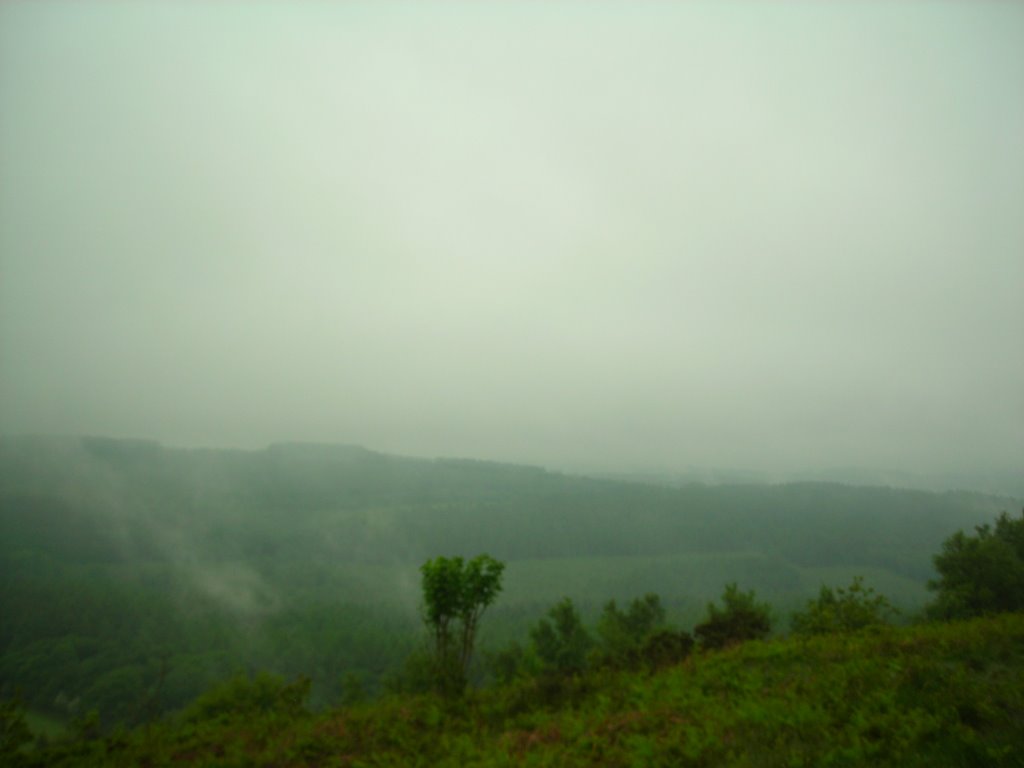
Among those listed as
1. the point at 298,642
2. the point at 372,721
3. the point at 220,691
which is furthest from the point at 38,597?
the point at 372,721

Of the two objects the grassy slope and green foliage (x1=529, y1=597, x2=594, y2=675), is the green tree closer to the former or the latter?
the grassy slope

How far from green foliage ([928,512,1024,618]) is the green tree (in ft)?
122

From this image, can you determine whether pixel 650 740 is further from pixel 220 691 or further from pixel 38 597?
pixel 38 597

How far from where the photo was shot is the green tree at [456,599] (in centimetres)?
2380

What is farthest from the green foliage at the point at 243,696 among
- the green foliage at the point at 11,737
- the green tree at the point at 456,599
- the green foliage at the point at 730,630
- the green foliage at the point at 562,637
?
the green foliage at the point at 562,637

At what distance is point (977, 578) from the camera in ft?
125

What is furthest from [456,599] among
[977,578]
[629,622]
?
[629,622]

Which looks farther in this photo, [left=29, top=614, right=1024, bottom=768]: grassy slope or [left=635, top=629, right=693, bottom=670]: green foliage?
[left=635, top=629, right=693, bottom=670]: green foliage

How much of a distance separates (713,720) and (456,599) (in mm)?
→ 15170

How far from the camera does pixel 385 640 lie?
422ft

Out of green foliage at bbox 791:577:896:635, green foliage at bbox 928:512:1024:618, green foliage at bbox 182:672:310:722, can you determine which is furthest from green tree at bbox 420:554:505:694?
green foliage at bbox 928:512:1024:618

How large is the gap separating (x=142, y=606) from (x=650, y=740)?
213870mm

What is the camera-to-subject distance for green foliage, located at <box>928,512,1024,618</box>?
119ft

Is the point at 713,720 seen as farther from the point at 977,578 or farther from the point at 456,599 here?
the point at 977,578
